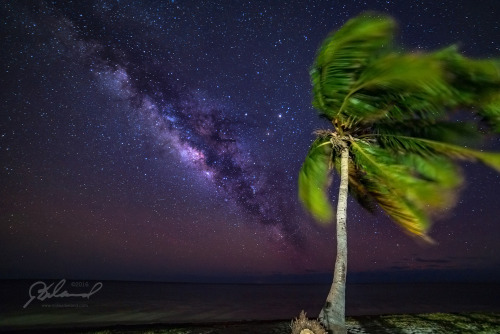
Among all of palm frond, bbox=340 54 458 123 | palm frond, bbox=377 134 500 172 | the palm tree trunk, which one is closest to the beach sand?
the palm tree trunk

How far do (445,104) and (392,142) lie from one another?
67.3 inches

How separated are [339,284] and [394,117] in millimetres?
4466

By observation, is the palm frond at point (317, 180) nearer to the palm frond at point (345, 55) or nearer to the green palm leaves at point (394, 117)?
the green palm leaves at point (394, 117)

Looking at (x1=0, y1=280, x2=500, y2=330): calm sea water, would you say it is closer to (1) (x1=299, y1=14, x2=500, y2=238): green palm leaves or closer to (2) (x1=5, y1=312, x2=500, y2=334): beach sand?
(2) (x1=5, y1=312, x2=500, y2=334): beach sand

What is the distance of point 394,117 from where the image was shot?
308 inches

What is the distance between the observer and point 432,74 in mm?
5441

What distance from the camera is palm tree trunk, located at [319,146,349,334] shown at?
657 cm

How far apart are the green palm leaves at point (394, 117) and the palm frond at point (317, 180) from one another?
1.2 inches

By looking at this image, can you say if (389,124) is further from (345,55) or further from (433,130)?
(345,55)

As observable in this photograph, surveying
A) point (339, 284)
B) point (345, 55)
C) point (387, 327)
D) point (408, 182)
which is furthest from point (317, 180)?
point (387, 327)

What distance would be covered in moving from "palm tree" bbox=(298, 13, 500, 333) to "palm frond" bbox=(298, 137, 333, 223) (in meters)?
0.03

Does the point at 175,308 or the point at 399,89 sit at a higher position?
the point at 399,89

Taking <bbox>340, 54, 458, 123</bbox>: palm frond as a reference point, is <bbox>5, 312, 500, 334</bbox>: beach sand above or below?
below

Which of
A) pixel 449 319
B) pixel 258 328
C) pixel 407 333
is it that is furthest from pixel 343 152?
pixel 449 319
